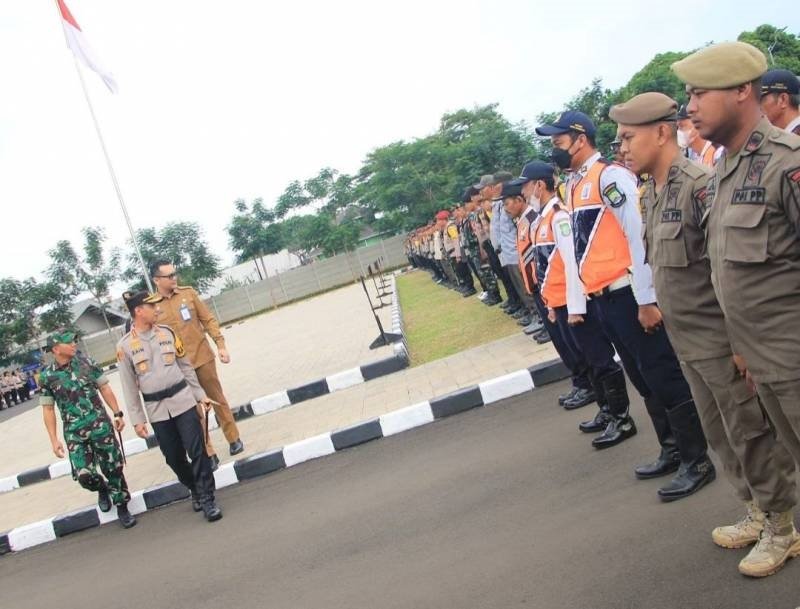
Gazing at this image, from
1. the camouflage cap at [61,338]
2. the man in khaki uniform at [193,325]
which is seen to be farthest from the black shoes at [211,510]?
the camouflage cap at [61,338]

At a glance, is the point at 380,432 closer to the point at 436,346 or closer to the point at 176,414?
the point at 176,414

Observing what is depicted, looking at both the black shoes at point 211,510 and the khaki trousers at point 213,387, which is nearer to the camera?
the black shoes at point 211,510

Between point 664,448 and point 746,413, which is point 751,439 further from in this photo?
point 664,448

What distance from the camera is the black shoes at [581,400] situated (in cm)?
549

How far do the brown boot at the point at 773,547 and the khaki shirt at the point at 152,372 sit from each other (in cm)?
418

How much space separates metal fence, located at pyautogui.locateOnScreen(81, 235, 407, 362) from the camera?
135ft

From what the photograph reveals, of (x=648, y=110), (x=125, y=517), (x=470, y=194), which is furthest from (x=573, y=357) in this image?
(x=470, y=194)

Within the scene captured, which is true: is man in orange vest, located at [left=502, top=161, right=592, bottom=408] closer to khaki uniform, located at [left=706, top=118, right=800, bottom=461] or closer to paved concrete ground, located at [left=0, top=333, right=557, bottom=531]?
paved concrete ground, located at [left=0, top=333, right=557, bottom=531]

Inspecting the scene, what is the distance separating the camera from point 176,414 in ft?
18.2

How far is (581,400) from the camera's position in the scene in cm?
550

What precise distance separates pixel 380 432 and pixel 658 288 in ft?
12.8

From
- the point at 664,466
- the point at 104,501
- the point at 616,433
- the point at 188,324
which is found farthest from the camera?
the point at 188,324

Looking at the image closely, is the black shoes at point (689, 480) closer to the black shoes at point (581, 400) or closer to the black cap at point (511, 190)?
the black shoes at point (581, 400)

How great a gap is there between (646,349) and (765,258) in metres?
1.47
